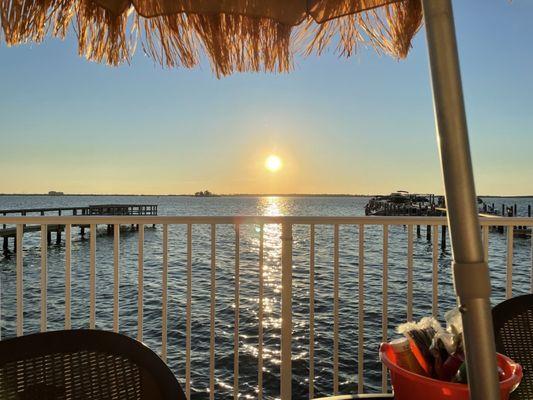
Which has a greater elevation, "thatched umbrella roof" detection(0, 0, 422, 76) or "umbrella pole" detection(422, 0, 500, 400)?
"thatched umbrella roof" detection(0, 0, 422, 76)

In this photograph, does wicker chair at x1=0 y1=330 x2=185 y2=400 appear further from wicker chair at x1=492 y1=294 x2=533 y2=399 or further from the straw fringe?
the straw fringe

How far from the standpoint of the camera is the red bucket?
670 mm

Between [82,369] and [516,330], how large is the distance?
1275 mm

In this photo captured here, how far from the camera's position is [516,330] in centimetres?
130

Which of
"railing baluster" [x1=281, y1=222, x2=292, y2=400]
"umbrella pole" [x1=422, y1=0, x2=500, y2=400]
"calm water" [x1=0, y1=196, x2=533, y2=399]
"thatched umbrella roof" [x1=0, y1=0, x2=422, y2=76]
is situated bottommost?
"calm water" [x1=0, y1=196, x2=533, y2=399]

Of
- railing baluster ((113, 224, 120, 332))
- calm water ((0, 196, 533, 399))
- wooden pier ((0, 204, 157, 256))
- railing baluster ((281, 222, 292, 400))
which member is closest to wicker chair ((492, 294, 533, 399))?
railing baluster ((281, 222, 292, 400))

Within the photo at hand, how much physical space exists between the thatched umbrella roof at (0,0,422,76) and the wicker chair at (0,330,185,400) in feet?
3.29

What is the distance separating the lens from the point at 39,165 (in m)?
41.5

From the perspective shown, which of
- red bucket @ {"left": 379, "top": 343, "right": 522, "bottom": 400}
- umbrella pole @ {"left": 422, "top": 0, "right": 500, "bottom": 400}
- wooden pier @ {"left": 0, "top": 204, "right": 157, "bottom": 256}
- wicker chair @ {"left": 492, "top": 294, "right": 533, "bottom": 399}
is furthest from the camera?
wooden pier @ {"left": 0, "top": 204, "right": 157, "bottom": 256}

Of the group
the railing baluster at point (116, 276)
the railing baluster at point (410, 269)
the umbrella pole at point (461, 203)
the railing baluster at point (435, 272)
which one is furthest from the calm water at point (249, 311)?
the umbrella pole at point (461, 203)

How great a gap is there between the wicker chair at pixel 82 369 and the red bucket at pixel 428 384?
1.75ft

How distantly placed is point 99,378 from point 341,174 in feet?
147

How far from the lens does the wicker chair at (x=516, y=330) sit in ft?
4.13

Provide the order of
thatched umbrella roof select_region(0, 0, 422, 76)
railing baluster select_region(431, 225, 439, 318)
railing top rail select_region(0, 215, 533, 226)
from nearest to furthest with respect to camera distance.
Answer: thatched umbrella roof select_region(0, 0, 422, 76), railing top rail select_region(0, 215, 533, 226), railing baluster select_region(431, 225, 439, 318)
